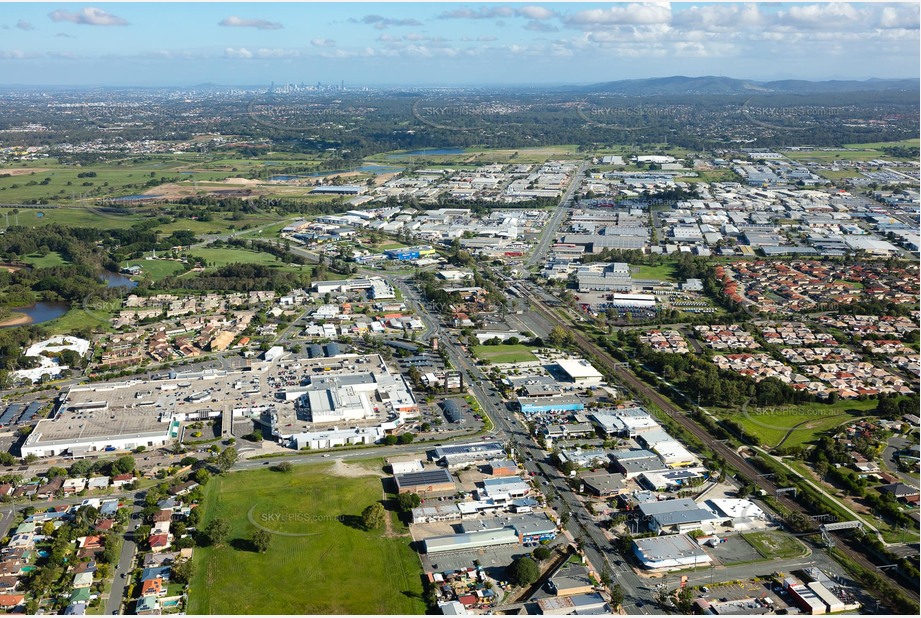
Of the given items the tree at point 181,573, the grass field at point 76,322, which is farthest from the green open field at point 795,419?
the grass field at point 76,322

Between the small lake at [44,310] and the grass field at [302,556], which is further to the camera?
the small lake at [44,310]

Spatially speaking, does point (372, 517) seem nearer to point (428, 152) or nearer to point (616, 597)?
point (616, 597)

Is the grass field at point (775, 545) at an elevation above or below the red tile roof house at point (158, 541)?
below

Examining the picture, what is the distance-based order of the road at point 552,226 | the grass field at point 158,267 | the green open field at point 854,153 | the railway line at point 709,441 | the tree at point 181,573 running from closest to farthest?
the tree at point 181,573
the railway line at point 709,441
the grass field at point 158,267
the road at point 552,226
the green open field at point 854,153

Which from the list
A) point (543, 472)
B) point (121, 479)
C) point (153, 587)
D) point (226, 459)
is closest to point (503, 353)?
point (543, 472)

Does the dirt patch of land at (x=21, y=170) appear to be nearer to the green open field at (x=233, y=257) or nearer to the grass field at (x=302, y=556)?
the green open field at (x=233, y=257)

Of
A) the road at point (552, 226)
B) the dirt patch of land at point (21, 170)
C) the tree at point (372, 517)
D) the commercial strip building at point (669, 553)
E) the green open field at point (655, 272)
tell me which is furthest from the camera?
the dirt patch of land at point (21, 170)

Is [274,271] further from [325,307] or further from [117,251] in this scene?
[117,251]
